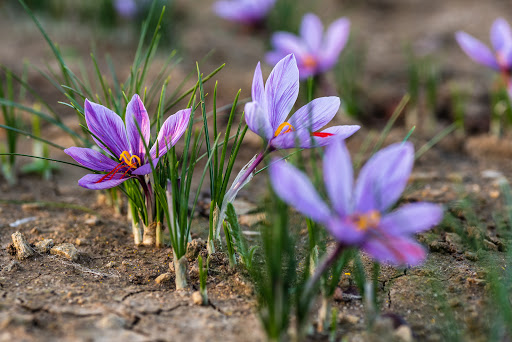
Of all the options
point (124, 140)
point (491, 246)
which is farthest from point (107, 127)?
point (491, 246)

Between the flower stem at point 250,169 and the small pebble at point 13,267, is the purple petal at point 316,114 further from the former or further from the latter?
the small pebble at point 13,267

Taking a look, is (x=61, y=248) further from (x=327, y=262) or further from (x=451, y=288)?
(x=451, y=288)

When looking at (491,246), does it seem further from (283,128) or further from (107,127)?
(107,127)

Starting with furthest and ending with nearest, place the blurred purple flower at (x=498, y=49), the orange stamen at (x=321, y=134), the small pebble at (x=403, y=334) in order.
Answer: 1. the blurred purple flower at (x=498, y=49)
2. the orange stamen at (x=321, y=134)
3. the small pebble at (x=403, y=334)

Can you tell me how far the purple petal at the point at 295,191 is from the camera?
32.1 inches

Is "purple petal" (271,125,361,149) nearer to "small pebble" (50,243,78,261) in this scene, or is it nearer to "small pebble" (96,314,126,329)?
"small pebble" (96,314,126,329)

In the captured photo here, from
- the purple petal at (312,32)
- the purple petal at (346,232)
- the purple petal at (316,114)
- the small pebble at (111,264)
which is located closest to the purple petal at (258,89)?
the purple petal at (316,114)

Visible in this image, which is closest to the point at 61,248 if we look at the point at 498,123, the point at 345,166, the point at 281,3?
the point at 345,166

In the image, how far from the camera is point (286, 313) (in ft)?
3.08

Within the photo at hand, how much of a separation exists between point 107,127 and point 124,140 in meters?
0.05

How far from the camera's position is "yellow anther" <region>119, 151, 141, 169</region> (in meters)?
1.21

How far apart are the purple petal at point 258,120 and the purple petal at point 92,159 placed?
0.38 meters

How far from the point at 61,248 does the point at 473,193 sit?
1.57 metres

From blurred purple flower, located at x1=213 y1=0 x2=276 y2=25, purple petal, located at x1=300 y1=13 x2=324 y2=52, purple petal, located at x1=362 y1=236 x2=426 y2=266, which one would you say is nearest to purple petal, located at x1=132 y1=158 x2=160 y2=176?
purple petal, located at x1=362 y1=236 x2=426 y2=266
